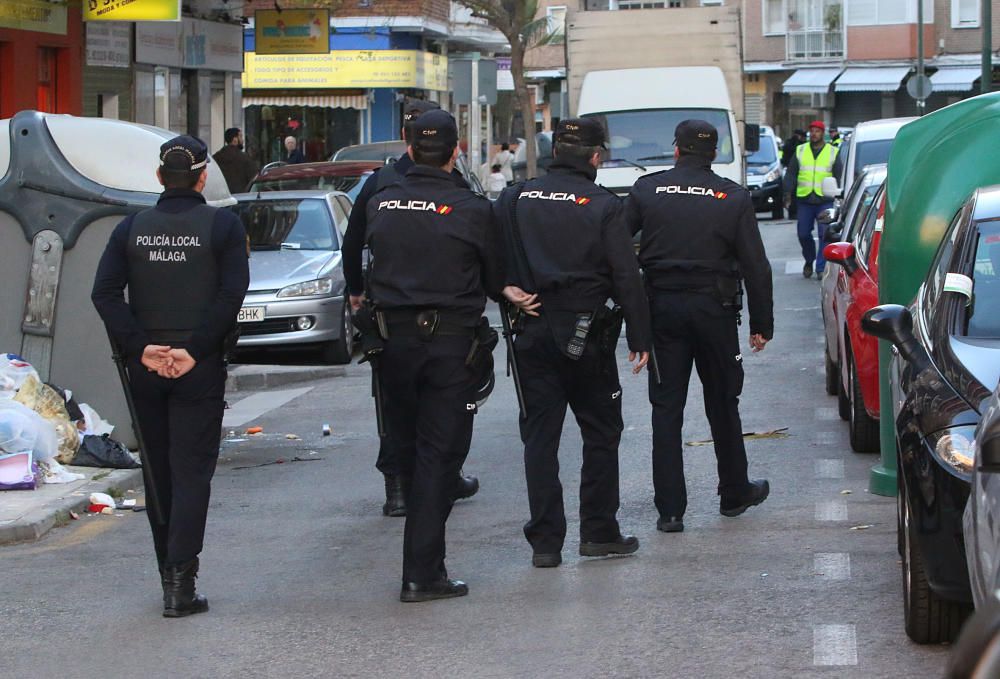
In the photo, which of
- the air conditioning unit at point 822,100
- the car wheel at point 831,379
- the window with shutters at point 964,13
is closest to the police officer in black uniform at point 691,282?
the car wheel at point 831,379

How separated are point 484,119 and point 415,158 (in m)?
46.8

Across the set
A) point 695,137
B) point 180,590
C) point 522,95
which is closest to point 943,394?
point 695,137

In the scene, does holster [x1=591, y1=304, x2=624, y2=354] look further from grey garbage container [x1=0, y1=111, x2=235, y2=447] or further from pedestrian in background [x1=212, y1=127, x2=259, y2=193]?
pedestrian in background [x1=212, y1=127, x2=259, y2=193]

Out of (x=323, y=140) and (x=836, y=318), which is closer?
(x=836, y=318)

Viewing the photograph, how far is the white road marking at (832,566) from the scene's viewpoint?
6.86 metres

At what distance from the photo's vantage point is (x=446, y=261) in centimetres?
652

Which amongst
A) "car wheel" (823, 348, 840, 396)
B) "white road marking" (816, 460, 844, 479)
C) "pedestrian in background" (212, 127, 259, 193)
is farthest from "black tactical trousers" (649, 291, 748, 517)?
"pedestrian in background" (212, 127, 259, 193)

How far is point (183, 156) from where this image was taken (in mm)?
6492

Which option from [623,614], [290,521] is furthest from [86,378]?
[623,614]

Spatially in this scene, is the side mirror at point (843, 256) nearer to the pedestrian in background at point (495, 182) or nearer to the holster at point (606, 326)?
the holster at point (606, 326)

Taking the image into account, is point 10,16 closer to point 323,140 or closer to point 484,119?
point 323,140

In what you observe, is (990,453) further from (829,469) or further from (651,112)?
(651,112)

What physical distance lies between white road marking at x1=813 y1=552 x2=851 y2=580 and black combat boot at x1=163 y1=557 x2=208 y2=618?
2.43 meters

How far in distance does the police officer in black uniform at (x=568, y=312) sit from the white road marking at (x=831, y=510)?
4.32 ft
